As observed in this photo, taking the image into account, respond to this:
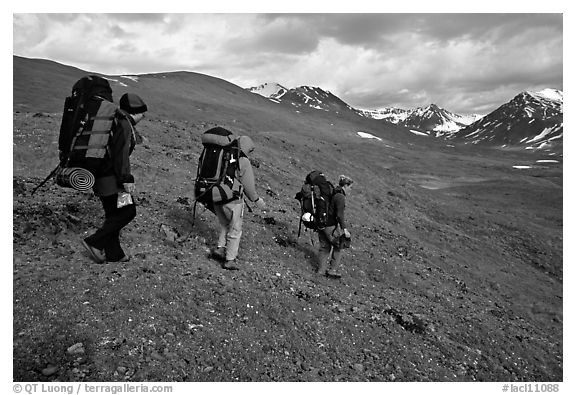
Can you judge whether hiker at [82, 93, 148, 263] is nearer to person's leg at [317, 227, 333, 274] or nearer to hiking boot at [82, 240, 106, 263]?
hiking boot at [82, 240, 106, 263]

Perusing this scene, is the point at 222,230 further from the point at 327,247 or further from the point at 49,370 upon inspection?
the point at 49,370

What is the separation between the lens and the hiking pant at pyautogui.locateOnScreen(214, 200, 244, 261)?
1084 centimetres

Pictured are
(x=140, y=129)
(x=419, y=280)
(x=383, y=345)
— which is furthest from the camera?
(x=140, y=129)

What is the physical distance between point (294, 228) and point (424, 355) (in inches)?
353

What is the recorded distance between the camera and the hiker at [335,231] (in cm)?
1278

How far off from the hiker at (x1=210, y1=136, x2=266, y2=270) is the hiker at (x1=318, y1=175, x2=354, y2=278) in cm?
287

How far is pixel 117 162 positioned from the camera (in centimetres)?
859

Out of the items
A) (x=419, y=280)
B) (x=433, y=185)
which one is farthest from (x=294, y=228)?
(x=433, y=185)

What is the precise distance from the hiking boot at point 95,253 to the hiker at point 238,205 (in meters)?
3.11

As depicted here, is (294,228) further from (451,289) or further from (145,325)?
(145,325)

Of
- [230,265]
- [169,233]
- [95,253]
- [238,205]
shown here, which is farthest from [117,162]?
[169,233]

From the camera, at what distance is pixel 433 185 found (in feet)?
263

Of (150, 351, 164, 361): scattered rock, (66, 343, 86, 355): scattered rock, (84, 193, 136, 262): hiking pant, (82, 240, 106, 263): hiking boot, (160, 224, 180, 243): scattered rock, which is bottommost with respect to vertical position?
(150, 351, 164, 361): scattered rock

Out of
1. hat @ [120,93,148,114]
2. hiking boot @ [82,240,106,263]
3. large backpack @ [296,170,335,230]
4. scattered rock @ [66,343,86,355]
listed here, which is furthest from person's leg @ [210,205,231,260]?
scattered rock @ [66,343,86,355]
